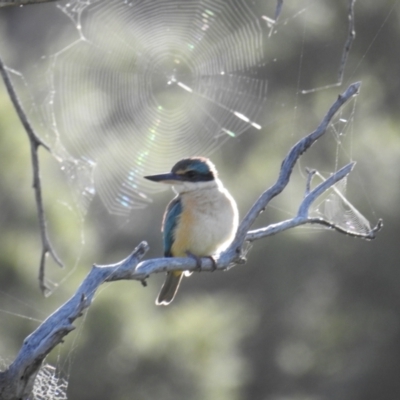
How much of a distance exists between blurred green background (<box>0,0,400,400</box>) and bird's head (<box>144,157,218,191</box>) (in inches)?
58.8

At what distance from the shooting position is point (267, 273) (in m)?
5.30

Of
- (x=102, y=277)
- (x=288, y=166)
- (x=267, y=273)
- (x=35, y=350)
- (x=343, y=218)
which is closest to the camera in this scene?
(x=35, y=350)

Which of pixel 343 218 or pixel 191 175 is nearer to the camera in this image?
pixel 343 218

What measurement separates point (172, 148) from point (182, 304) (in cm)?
123

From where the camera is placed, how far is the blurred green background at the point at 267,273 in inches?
169

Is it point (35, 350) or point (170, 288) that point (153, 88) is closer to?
point (170, 288)

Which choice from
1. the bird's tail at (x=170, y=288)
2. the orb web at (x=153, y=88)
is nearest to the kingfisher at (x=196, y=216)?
the bird's tail at (x=170, y=288)

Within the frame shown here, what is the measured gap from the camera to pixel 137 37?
5.20 metres

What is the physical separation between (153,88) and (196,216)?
9.27 feet

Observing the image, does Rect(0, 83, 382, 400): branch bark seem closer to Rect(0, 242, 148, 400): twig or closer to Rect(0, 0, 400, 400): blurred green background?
Rect(0, 242, 148, 400): twig

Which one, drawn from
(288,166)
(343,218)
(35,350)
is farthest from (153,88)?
(35,350)

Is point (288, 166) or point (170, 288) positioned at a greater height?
point (288, 166)

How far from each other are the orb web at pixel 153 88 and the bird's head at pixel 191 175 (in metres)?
2.16

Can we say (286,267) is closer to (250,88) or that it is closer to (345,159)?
(345,159)
